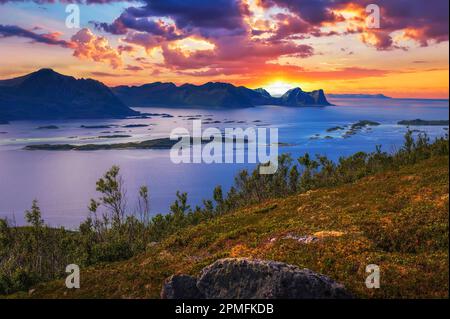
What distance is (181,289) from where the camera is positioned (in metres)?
18.8

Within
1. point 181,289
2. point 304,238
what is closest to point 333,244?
point 304,238

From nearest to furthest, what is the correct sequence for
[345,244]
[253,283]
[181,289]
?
[253,283], [181,289], [345,244]

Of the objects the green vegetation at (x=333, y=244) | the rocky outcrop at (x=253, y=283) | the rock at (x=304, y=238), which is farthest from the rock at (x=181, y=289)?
the rock at (x=304, y=238)

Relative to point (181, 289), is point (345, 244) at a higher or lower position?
lower

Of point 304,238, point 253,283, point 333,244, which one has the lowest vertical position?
point 304,238

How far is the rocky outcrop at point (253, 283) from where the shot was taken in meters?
17.0

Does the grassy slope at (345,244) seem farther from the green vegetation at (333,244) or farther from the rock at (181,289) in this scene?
the rock at (181,289)

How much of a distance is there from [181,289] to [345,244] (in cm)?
1260

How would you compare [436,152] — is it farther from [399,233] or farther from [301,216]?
[399,233]

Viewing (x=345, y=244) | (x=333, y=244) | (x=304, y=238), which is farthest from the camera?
(x=304, y=238)

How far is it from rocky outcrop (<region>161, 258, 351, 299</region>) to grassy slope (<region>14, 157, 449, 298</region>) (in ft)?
9.64

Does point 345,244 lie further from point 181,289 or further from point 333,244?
point 181,289

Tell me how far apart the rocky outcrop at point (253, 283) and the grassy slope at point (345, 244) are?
2.94 m
